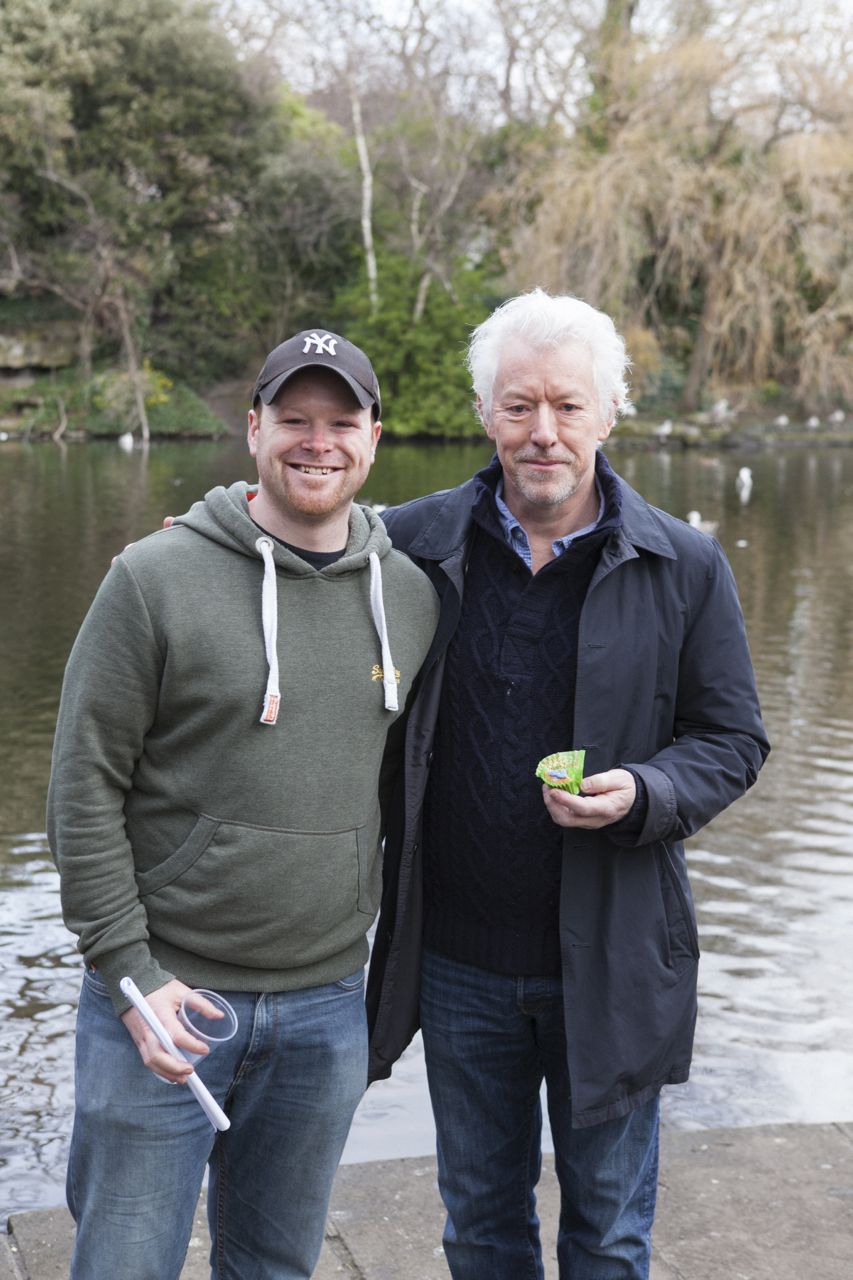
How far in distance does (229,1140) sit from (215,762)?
0.59 metres

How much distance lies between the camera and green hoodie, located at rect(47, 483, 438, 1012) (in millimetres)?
1947

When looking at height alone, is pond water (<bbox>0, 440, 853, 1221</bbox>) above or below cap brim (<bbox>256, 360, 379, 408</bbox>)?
below

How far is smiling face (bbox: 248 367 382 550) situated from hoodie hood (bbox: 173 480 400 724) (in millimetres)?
46

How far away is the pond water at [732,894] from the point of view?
13.0 feet

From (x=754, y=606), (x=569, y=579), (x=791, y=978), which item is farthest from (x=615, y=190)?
(x=569, y=579)

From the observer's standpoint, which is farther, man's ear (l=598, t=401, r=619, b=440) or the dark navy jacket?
man's ear (l=598, t=401, r=619, b=440)

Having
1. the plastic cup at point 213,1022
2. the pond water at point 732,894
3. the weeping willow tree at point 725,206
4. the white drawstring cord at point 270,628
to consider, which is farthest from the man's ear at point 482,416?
the weeping willow tree at point 725,206

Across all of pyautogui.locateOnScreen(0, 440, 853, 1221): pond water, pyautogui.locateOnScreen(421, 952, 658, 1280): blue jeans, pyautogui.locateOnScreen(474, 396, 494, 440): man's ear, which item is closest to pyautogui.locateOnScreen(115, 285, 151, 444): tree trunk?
pyautogui.locateOnScreen(0, 440, 853, 1221): pond water

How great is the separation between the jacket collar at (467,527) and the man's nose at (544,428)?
127 mm

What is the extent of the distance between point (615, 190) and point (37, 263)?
38.0 feet

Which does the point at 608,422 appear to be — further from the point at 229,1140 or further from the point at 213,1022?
the point at 229,1140

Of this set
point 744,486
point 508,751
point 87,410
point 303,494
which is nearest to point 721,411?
point 744,486

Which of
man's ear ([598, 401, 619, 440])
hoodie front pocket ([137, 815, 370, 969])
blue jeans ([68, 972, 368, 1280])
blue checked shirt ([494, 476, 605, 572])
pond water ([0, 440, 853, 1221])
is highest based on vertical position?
man's ear ([598, 401, 619, 440])

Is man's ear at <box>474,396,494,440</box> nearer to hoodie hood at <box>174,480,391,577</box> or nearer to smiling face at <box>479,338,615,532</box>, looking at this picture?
smiling face at <box>479,338,615,532</box>
